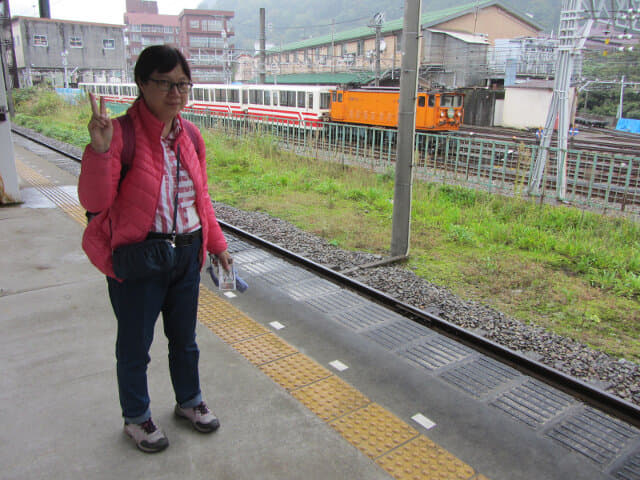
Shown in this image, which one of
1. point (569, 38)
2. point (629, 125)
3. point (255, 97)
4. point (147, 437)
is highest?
point (569, 38)

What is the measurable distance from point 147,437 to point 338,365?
4.59 feet

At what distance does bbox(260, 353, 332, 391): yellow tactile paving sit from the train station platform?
0.01 metres

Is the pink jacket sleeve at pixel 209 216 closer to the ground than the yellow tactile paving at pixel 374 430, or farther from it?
farther from it

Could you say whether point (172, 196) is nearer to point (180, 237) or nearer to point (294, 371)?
point (180, 237)

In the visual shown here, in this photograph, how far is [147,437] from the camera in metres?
2.54

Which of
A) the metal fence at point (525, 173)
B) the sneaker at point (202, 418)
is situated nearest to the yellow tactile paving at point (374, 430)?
the sneaker at point (202, 418)

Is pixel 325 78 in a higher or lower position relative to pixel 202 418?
higher

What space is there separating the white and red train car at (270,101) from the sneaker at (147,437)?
59.4 ft

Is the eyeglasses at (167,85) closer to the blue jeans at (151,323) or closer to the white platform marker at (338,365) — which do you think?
the blue jeans at (151,323)

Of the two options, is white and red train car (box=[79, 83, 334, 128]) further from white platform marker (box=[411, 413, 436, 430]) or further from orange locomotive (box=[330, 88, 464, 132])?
white platform marker (box=[411, 413, 436, 430])

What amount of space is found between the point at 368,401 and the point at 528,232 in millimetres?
4901

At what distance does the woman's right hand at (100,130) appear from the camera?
1941 millimetres

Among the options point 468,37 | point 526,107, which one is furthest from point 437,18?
point 526,107

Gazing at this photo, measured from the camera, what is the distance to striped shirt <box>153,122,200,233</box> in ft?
7.48
